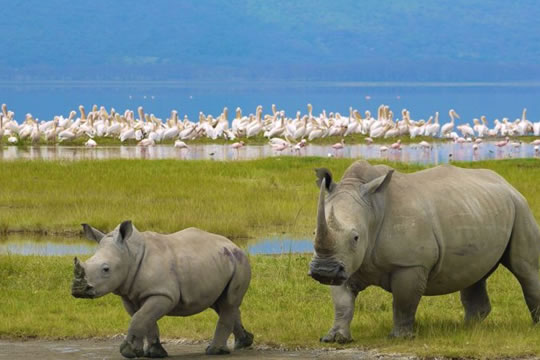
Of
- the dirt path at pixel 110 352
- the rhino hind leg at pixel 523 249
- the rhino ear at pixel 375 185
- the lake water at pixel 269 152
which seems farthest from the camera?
the lake water at pixel 269 152

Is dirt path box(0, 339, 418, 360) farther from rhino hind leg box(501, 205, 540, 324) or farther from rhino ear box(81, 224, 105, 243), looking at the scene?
rhino hind leg box(501, 205, 540, 324)

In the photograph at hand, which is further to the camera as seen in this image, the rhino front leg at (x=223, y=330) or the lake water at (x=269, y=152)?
the lake water at (x=269, y=152)

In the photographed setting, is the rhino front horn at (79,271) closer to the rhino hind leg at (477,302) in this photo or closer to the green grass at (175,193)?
the rhino hind leg at (477,302)

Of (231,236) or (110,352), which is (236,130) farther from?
(110,352)

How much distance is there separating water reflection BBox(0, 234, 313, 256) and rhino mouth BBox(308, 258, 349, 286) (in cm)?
773

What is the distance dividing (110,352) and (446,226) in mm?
2541

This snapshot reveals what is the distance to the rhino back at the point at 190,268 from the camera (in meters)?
8.41

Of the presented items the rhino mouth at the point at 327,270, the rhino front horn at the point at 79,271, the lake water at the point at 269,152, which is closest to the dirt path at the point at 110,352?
the rhino mouth at the point at 327,270

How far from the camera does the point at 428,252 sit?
920 cm

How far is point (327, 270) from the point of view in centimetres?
838

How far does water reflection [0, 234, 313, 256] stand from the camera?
16500 mm

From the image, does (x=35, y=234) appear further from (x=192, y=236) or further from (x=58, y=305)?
(x=192, y=236)

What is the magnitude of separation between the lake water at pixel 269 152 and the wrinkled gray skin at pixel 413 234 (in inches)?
1017

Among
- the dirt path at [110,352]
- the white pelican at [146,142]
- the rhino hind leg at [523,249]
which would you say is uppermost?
the white pelican at [146,142]
